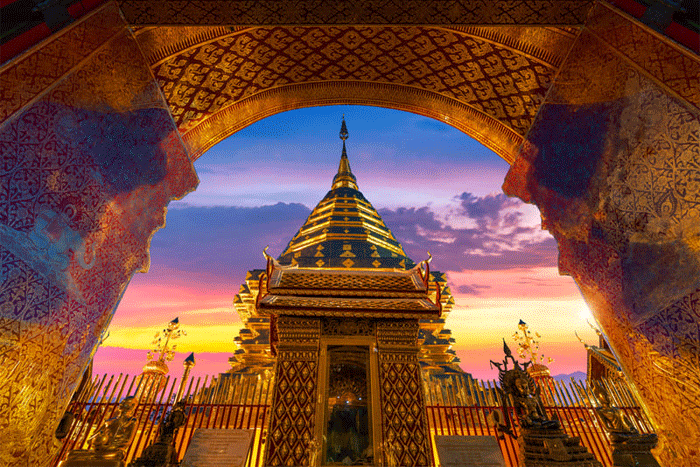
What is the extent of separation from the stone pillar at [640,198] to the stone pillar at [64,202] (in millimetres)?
6451

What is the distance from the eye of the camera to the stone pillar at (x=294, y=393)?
5328mm

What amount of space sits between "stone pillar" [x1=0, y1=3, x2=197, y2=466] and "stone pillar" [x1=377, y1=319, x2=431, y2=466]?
4666mm

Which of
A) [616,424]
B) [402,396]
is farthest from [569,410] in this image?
[402,396]

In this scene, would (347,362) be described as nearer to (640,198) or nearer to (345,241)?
(640,198)

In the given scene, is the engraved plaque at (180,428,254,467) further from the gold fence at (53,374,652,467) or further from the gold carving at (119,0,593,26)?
the gold carving at (119,0,593,26)

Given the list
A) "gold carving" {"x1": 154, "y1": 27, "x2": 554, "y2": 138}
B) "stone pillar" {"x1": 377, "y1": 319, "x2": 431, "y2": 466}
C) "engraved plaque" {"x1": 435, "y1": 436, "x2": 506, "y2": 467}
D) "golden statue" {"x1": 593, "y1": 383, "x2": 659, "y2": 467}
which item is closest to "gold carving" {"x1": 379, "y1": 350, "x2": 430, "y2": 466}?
"stone pillar" {"x1": 377, "y1": 319, "x2": 431, "y2": 466}

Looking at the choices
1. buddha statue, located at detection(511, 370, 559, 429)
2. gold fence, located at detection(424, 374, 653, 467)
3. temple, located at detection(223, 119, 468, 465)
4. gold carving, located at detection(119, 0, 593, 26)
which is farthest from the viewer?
gold fence, located at detection(424, 374, 653, 467)

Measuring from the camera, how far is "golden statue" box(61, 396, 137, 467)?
455 centimetres

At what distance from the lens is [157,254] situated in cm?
4366

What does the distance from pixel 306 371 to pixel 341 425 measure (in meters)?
1.12

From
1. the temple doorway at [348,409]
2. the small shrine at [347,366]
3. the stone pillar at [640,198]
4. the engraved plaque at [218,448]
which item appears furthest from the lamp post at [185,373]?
the stone pillar at [640,198]

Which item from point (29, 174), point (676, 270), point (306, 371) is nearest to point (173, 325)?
point (306, 371)

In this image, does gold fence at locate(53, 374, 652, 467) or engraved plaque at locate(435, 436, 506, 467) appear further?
gold fence at locate(53, 374, 652, 467)

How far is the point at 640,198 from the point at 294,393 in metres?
5.91
